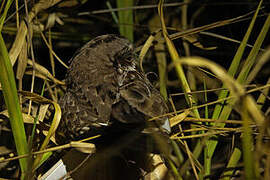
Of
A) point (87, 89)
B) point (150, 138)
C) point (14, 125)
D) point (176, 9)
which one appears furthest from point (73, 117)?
point (176, 9)

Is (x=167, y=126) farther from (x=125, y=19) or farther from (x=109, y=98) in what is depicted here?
(x=125, y=19)

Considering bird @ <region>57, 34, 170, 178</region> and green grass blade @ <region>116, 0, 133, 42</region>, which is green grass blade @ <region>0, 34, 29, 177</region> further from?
green grass blade @ <region>116, 0, 133, 42</region>

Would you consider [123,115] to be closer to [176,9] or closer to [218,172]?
[218,172]

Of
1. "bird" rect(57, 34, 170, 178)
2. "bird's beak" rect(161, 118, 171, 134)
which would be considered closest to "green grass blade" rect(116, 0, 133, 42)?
"bird" rect(57, 34, 170, 178)

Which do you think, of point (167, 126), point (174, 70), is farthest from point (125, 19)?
point (167, 126)

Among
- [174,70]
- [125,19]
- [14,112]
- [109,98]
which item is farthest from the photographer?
[174,70]

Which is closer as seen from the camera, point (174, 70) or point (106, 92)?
point (106, 92)

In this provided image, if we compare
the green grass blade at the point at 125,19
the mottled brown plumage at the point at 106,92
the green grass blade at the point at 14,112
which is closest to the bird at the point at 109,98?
the mottled brown plumage at the point at 106,92

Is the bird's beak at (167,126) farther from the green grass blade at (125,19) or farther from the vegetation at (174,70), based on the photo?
the green grass blade at (125,19)
